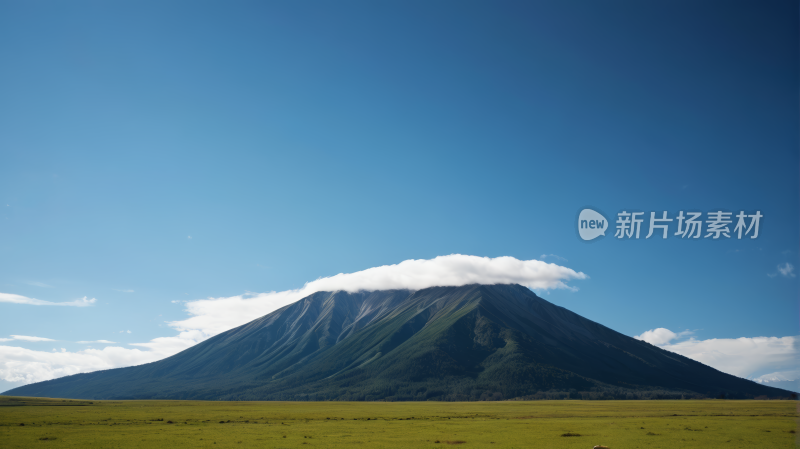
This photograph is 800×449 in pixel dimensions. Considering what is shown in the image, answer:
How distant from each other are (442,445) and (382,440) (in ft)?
37.1

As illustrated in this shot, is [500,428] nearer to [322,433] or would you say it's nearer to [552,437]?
[552,437]

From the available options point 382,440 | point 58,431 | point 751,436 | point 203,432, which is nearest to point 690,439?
point 751,436

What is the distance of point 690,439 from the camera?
73188 millimetres

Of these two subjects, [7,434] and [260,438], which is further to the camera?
[7,434]

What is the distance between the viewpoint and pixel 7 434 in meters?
82.1

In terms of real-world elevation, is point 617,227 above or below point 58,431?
above

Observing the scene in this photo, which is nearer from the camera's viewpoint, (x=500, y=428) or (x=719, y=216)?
(x=719, y=216)

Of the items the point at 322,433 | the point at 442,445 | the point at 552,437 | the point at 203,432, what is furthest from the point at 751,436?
the point at 203,432

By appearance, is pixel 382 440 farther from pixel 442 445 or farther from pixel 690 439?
pixel 690 439

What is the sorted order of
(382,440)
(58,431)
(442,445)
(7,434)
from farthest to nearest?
(58,431) < (7,434) < (382,440) < (442,445)

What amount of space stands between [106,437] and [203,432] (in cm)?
1583

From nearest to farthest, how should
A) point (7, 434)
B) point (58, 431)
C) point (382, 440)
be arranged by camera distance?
point (382, 440), point (7, 434), point (58, 431)

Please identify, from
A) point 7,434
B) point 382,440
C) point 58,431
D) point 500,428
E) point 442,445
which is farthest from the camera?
point 500,428

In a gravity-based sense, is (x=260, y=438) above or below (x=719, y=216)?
below
